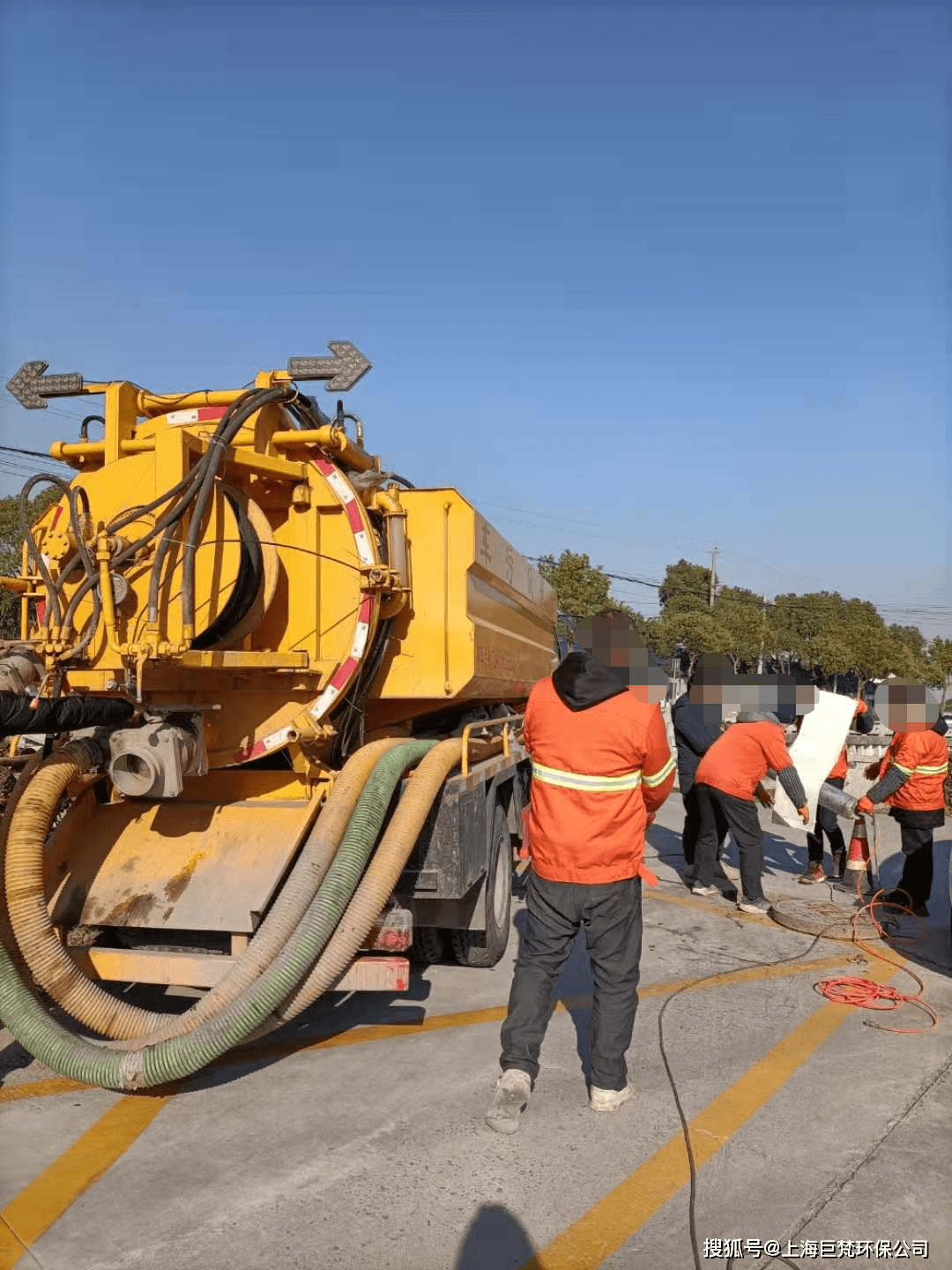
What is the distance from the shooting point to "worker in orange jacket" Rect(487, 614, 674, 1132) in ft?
12.8

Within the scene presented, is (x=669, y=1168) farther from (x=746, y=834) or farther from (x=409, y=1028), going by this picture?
(x=746, y=834)

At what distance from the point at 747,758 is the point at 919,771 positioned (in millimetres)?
1184

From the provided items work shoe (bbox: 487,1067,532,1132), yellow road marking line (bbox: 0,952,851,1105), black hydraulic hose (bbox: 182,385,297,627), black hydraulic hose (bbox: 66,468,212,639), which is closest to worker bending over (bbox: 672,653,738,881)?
yellow road marking line (bbox: 0,952,851,1105)

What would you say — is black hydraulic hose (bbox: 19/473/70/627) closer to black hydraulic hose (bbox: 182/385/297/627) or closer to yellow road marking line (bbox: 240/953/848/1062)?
black hydraulic hose (bbox: 182/385/297/627)

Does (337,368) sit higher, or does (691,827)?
(337,368)

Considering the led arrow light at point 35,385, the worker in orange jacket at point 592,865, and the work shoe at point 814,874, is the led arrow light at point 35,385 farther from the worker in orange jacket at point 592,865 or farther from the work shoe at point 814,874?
the work shoe at point 814,874

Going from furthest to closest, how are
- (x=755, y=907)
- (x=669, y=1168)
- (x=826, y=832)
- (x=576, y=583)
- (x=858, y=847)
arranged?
(x=576, y=583) < (x=826, y=832) < (x=858, y=847) < (x=755, y=907) < (x=669, y=1168)

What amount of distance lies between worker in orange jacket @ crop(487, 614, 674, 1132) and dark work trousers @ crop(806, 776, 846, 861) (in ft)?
15.2

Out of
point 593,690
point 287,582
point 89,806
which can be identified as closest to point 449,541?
point 287,582

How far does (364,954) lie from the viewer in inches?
187

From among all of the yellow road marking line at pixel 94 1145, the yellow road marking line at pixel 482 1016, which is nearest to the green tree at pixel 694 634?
the yellow road marking line at pixel 482 1016

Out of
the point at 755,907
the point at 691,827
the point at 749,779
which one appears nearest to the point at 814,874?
the point at 691,827

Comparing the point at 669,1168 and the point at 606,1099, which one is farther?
the point at 606,1099

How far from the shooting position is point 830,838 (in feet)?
27.8
